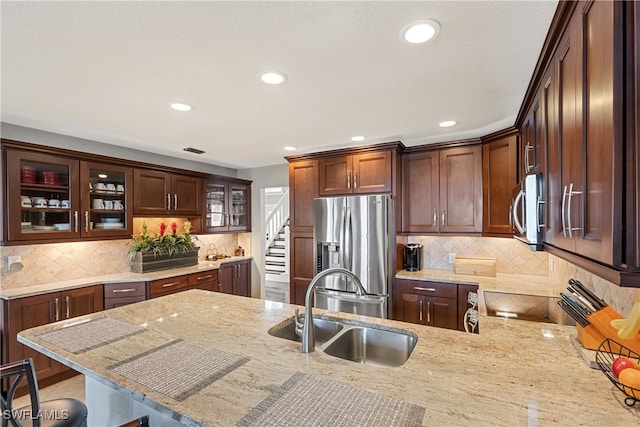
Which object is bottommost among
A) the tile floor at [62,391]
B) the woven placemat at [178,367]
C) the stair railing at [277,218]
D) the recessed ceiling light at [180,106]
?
the tile floor at [62,391]

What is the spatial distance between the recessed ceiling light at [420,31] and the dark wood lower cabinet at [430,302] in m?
2.33

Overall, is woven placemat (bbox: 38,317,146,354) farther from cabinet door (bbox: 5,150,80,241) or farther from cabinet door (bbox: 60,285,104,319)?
cabinet door (bbox: 5,150,80,241)

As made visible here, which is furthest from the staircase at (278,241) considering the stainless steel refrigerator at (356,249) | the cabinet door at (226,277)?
the stainless steel refrigerator at (356,249)

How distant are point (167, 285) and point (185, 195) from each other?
49.1 inches

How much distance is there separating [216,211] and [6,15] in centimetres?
344

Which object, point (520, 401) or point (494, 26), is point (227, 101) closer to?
point (494, 26)

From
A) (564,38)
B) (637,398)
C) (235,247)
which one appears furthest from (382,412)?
(235,247)

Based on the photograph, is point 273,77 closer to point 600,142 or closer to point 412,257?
point 600,142

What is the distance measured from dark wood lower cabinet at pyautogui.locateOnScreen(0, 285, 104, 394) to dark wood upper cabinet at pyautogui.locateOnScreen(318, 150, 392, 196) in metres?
2.70

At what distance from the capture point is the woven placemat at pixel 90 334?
142 centimetres

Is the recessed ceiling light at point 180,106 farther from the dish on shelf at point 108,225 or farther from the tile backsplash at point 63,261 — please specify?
the tile backsplash at point 63,261

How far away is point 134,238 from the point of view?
362cm

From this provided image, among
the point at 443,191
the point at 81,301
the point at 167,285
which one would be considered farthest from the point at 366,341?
the point at 81,301

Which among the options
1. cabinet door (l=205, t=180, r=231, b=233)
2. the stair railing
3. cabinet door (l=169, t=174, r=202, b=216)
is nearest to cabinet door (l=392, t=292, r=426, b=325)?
cabinet door (l=205, t=180, r=231, b=233)
